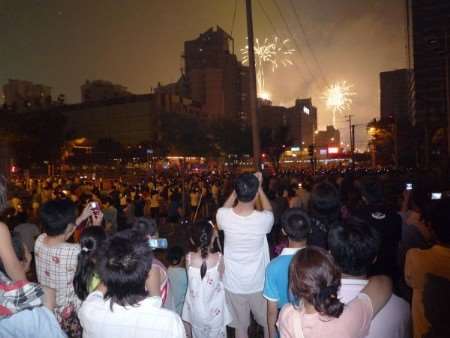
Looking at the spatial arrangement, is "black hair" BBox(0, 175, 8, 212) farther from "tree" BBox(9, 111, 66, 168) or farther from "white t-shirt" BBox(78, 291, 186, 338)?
"tree" BBox(9, 111, 66, 168)

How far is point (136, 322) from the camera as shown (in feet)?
6.52

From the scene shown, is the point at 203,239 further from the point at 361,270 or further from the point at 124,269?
the point at 361,270

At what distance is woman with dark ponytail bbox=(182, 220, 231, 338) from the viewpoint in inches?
134

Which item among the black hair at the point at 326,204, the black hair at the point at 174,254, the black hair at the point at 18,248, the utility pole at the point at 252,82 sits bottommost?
the black hair at the point at 174,254

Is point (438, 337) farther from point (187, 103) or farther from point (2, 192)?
point (187, 103)

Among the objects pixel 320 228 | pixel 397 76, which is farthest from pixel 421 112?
pixel 320 228

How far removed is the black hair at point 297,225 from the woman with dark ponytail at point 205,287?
77 centimetres

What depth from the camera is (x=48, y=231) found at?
3.41 metres

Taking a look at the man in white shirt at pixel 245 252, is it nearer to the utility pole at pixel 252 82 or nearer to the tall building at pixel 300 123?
the utility pole at pixel 252 82

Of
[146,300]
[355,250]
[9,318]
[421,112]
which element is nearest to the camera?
[9,318]

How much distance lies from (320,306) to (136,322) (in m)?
1.05

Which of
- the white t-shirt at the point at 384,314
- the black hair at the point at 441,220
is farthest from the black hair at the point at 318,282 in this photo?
the black hair at the point at 441,220

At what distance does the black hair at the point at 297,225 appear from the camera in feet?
10.3

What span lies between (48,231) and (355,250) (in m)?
2.81
